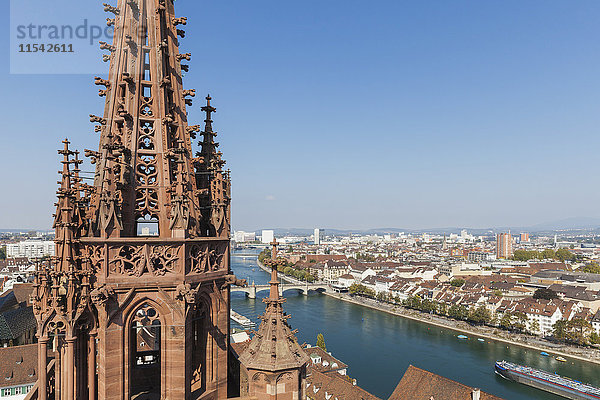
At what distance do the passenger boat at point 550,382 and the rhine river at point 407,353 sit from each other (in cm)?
71

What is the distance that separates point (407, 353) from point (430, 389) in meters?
31.9

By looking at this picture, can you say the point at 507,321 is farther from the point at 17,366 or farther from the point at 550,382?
the point at 17,366

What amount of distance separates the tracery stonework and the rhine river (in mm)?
42105

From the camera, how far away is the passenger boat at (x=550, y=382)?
4346 cm

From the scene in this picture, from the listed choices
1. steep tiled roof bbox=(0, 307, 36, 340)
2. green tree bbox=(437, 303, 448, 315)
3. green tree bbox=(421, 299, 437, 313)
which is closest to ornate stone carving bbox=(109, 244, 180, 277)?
steep tiled roof bbox=(0, 307, 36, 340)

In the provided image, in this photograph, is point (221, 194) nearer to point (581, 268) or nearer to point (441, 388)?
point (441, 388)

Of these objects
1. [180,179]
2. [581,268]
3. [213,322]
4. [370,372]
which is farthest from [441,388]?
[581,268]

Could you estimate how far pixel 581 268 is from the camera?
15088 cm

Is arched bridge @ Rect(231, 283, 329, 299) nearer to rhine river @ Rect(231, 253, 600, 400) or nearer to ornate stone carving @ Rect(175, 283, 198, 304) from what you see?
rhine river @ Rect(231, 253, 600, 400)

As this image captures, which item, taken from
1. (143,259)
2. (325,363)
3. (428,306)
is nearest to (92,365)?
(143,259)

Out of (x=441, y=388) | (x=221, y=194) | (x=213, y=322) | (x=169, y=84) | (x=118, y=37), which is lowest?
(x=441, y=388)

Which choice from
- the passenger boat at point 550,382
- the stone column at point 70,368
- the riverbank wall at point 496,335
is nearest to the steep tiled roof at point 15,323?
the stone column at point 70,368

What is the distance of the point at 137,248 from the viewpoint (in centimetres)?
701

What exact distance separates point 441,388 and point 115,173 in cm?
2957
